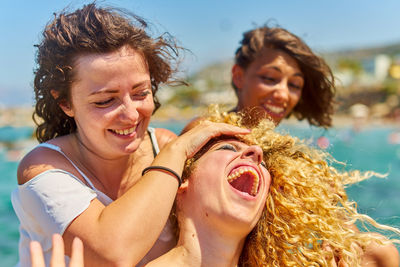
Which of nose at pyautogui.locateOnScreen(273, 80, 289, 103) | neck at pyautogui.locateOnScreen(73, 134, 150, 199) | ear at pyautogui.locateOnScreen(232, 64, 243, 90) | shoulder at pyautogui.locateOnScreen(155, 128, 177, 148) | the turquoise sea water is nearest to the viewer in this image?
neck at pyautogui.locateOnScreen(73, 134, 150, 199)

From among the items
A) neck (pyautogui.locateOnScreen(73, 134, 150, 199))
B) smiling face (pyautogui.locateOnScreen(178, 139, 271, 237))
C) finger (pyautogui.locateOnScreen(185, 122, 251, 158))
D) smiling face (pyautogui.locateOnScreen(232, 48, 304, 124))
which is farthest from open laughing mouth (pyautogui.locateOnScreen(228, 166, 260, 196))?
smiling face (pyautogui.locateOnScreen(232, 48, 304, 124))

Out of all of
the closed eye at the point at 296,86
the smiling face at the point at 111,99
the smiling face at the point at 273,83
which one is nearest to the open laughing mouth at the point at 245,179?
the smiling face at the point at 111,99

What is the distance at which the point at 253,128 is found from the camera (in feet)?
10.2

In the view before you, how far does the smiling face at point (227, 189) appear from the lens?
2498 mm

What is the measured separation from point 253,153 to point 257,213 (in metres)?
0.41

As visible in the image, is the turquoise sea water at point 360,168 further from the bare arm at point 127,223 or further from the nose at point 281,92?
the bare arm at point 127,223

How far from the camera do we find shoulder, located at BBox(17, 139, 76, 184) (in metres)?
2.48

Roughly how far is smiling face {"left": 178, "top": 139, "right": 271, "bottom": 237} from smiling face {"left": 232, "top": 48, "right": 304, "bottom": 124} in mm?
1684

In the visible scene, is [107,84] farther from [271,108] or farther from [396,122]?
[396,122]

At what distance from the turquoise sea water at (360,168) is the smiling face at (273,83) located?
298 millimetres

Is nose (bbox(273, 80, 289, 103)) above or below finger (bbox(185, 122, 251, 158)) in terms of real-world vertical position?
below

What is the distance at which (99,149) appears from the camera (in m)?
2.74

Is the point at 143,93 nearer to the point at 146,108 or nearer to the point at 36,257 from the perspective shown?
the point at 146,108

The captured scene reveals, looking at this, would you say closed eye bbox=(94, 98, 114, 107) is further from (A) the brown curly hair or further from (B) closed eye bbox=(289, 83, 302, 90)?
(B) closed eye bbox=(289, 83, 302, 90)
